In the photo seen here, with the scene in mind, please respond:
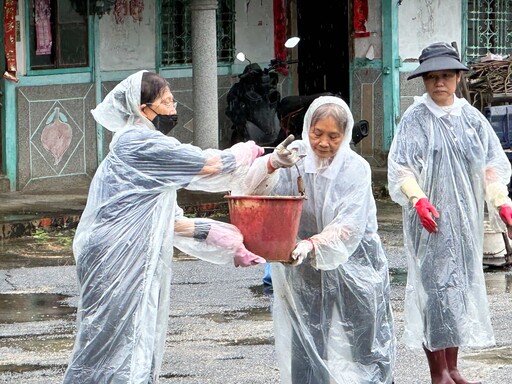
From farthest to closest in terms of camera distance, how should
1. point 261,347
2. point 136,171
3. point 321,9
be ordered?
1. point 321,9
2. point 261,347
3. point 136,171

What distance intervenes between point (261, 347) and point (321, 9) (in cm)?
1189

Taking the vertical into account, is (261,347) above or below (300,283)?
below

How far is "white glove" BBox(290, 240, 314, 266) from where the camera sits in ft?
20.5

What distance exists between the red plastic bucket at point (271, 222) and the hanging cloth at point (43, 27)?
10640 millimetres

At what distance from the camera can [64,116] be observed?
1672cm

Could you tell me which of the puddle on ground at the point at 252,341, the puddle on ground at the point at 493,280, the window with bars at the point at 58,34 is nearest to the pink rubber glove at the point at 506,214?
the puddle on ground at the point at 252,341

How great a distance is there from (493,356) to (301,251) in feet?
8.47

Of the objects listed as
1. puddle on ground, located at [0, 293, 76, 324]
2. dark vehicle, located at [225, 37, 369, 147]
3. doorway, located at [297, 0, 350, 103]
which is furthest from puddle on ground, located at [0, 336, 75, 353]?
doorway, located at [297, 0, 350, 103]

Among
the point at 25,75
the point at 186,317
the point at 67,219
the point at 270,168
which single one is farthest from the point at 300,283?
the point at 25,75

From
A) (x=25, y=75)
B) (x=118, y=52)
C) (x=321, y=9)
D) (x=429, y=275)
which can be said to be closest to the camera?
(x=429, y=275)

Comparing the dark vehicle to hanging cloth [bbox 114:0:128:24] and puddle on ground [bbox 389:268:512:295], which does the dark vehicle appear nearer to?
hanging cloth [bbox 114:0:128:24]

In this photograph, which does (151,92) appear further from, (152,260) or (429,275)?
(429,275)

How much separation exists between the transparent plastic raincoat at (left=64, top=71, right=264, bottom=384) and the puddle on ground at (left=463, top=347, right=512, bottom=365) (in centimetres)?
251

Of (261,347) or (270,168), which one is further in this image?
(261,347)
